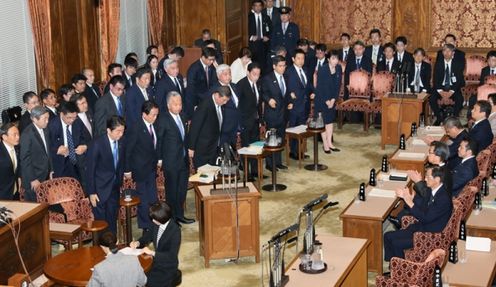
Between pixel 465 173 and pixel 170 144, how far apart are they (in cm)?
356

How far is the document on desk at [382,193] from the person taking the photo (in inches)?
411

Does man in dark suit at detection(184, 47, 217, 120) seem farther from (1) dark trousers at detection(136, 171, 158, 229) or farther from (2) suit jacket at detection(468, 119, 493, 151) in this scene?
(2) suit jacket at detection(468, 119, 493, 151)

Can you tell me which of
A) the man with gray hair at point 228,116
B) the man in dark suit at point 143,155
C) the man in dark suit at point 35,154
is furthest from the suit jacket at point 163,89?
the man in dark suit at point 35,154

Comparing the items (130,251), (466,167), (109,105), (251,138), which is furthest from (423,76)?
(130,251)

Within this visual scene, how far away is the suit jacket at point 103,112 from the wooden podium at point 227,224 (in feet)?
8.40

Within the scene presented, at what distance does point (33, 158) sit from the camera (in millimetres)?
10523

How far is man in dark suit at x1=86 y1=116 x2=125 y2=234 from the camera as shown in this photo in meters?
10.3

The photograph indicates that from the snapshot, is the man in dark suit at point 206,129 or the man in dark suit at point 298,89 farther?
the man in dark suit at point 298,89

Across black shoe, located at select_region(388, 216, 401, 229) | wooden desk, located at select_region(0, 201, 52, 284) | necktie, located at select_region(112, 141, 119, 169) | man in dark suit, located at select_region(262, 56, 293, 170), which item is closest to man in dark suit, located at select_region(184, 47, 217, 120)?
man in dark suit, located at select_region(262, 56, 293, 170)

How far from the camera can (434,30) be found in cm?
1917

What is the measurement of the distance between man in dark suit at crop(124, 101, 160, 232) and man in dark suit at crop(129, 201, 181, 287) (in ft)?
8.05

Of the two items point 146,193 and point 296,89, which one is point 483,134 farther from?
point 146,193

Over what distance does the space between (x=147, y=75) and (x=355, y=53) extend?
5.26 metres

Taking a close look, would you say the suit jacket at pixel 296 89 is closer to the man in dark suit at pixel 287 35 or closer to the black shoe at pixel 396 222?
the black shoe at pixel 396 222
